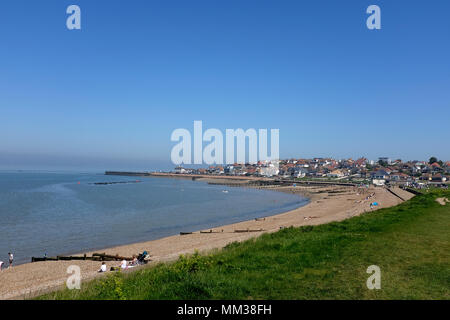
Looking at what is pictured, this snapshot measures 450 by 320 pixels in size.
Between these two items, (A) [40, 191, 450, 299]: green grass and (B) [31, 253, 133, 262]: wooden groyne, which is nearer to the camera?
(A) [40, 191, 450, 299]: green grass

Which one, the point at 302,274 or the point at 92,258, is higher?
the point at 302,274

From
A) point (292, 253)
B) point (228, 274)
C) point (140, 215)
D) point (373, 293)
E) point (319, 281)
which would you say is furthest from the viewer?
point (140, 215)

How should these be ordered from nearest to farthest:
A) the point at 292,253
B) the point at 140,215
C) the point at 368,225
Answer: the point at 292,253 < the point at 368,225 < the point at 140,215

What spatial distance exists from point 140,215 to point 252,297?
3794cm

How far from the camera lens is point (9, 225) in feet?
110

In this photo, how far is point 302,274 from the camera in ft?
26.2

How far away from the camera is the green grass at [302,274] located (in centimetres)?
666

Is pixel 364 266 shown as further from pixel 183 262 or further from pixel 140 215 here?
pixel 140 215

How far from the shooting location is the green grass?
21.9 feet

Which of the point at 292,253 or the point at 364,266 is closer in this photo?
the point at 364,266

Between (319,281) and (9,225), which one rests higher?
(319,281)

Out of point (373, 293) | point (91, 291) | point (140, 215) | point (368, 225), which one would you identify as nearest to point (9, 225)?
point (140, 215)

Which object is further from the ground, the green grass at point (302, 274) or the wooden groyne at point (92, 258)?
the green grass at point (302, 274)

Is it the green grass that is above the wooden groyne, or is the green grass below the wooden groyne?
above
